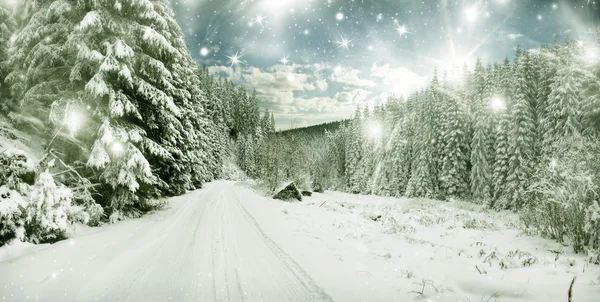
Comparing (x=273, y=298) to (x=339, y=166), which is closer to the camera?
(x=273, y=298)

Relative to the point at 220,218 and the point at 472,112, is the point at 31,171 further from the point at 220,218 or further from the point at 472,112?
the point at 472,112

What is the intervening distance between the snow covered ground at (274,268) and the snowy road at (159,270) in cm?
2

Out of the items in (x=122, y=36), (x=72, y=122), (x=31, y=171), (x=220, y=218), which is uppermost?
(x=122, y=36)

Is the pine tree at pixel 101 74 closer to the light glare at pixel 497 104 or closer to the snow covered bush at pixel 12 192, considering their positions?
the snow covered bush at pixel 12 192

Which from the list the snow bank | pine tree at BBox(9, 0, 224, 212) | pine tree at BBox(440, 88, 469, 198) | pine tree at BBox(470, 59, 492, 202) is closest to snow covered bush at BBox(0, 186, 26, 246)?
pine tree at BBox(9, 0, 224, 212)

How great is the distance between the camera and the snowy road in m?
4.20

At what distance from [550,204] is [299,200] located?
16302 millimetres

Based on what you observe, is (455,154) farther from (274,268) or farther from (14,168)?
(14,168)

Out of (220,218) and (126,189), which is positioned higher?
(126,189)

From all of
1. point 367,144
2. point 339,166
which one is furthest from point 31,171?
point 339,166

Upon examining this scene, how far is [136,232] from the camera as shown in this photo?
8.28 meters

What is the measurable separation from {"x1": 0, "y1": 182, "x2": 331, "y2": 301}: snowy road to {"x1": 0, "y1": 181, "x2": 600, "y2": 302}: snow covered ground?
0.7 inches

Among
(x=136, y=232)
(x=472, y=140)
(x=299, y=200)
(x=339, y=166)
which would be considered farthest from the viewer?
(x=339, y=166)

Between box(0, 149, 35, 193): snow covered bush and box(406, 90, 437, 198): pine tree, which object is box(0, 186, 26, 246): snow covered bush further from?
box(406, 90, 437, 198): pine tree
